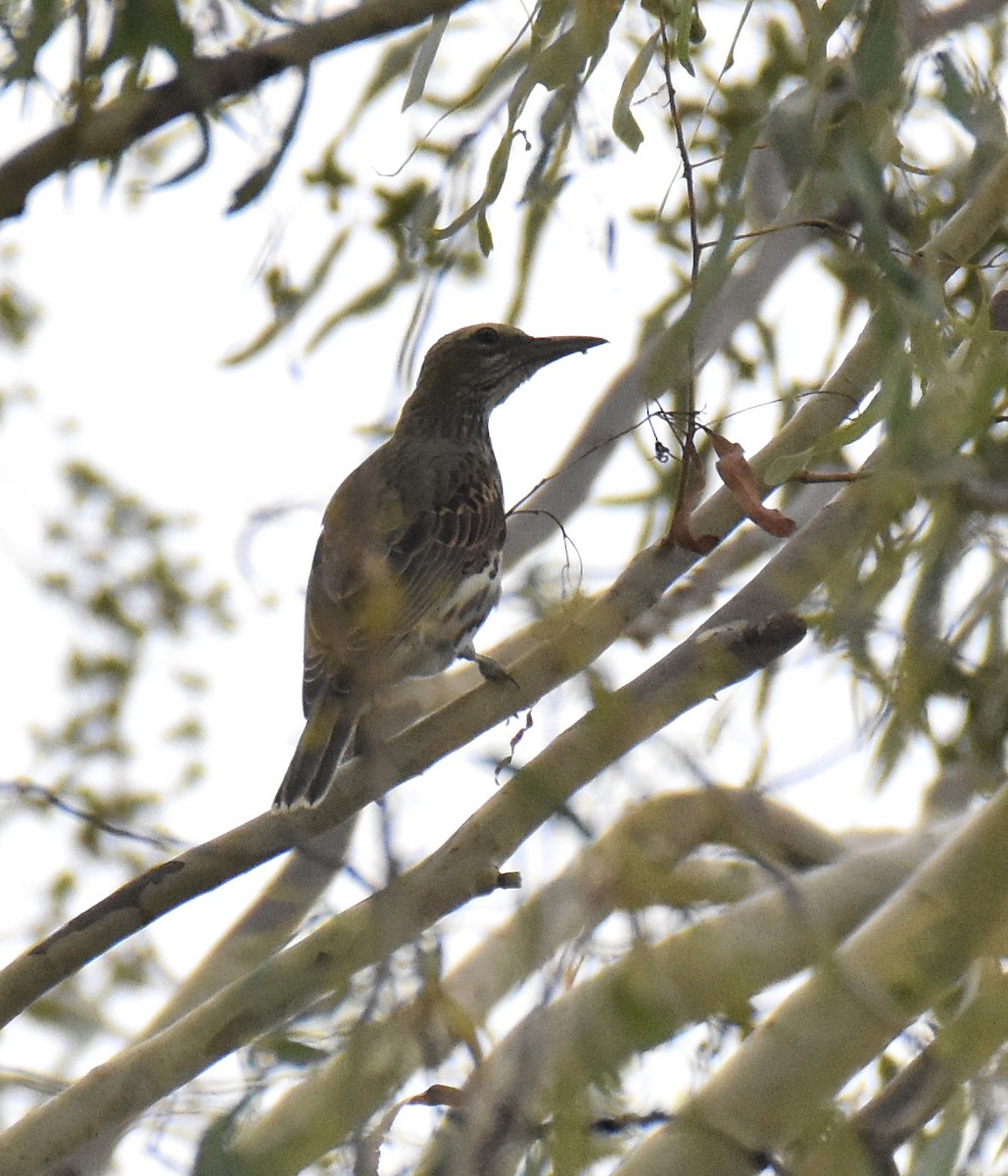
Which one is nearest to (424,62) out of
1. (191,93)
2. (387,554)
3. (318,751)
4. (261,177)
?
(261,177)

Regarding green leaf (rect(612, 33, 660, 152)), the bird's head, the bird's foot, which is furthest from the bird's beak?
green leaf (rect(612, 33, 660, 152))

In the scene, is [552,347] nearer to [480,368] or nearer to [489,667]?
[480,368]

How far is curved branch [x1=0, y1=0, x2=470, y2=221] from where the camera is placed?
5.37 ft

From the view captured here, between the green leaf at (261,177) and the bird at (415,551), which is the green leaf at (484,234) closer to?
the green leaf at (261,177)

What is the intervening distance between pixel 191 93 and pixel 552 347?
2637 millimetres

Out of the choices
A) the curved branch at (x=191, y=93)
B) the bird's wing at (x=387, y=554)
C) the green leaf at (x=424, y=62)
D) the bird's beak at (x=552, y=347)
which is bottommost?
the curved branch at (x=191, y=93)

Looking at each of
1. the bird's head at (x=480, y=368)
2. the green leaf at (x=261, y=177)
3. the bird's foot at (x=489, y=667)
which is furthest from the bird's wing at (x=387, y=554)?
the green leaf at (x=261, y=177)

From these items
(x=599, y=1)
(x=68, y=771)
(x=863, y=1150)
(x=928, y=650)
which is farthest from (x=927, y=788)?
(x=68, y=771)

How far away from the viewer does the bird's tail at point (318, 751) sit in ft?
8.48

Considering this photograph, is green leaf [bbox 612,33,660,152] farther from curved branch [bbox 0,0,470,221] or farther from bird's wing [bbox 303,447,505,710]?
bird's wing [bbox 303,447,505,710]

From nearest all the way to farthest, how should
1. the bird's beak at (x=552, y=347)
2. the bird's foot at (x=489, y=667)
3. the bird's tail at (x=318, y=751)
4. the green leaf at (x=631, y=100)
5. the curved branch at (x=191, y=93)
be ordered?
the curved branch at (x=191, y=93), the green leaf at (x=631, y=100), the bird's foot at (x=489, y=667), the bird's tail at (x=318, y=751), the bird's beak at (x=552, y=347)

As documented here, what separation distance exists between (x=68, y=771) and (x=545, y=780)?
9.96 ft

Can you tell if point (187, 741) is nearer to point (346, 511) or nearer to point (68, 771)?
point (68, 771)

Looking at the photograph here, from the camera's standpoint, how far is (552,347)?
428cm
